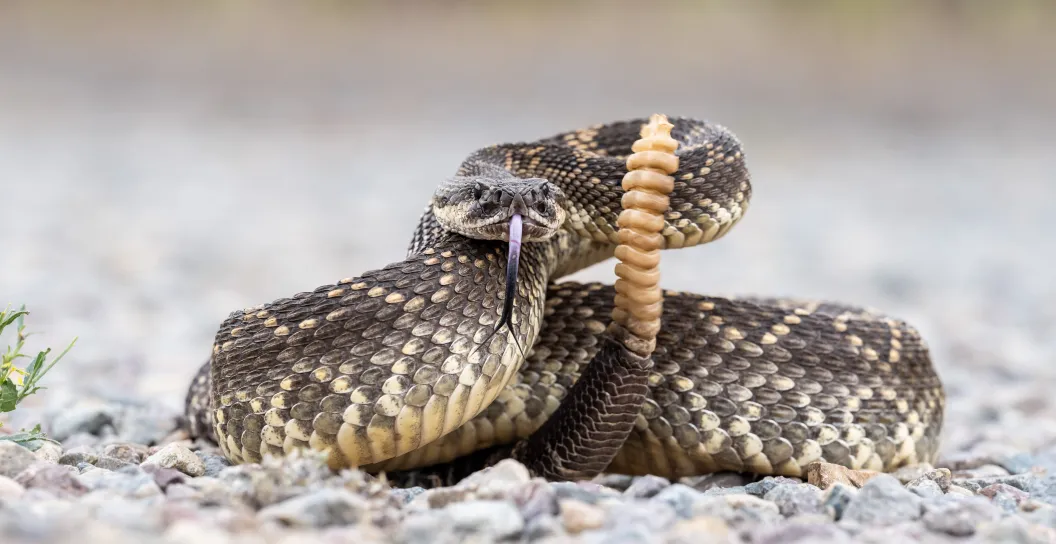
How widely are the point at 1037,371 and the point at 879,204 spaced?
10.0 metres

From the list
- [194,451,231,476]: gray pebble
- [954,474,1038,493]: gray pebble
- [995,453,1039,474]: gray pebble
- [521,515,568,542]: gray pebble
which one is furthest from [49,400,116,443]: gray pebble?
[995,453,1039,474]: gray pebble

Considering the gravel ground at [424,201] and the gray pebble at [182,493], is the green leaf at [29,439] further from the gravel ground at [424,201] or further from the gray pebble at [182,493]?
the gray pebble at [182,493]

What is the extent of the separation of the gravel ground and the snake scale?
277mm

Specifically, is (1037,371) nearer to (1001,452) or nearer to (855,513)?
(1001,452)

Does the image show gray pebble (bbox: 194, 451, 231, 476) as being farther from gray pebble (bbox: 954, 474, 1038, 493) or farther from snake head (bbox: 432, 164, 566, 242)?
gray pebble (bbox: 954, 474, 1038, 493)

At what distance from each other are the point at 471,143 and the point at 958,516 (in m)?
16.5

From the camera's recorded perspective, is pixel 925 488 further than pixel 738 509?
Yes

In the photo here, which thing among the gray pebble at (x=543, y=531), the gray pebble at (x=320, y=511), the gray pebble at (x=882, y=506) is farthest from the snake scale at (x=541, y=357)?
the gray pebble at (x=882, y=506)

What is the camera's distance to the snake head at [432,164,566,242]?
4.51 m

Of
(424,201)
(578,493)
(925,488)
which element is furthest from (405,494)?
(424,201)

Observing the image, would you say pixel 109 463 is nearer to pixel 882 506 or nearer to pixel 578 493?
pixel 578 493

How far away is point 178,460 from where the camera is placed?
421 cm

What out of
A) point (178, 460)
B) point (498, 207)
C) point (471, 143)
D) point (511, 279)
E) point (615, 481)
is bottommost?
point (615, 481)

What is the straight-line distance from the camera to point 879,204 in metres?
18.3
